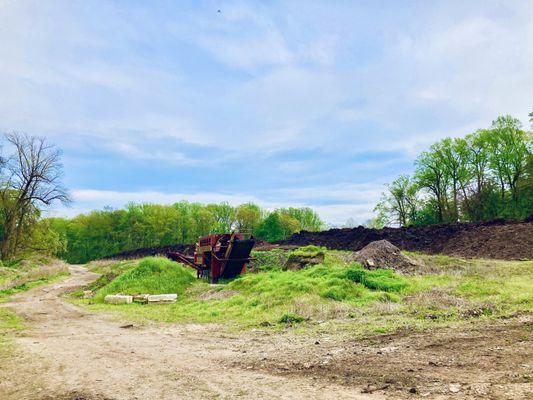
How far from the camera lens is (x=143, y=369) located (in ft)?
20.3

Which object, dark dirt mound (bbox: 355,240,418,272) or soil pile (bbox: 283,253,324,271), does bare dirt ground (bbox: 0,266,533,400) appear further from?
soil pile (bbox: 283,253,324,271)

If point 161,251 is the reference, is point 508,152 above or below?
above

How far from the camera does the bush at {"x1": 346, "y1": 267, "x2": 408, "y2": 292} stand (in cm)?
1205

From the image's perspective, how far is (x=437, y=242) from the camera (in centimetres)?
2430

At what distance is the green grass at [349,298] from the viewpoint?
880 cm

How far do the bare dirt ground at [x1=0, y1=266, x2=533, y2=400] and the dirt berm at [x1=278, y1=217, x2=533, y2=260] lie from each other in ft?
47.5

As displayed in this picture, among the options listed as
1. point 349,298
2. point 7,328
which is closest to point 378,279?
point 349,298

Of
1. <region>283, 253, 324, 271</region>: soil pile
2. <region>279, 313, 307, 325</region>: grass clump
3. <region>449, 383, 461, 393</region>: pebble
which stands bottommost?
<region>279, 313, 307, 325</region>: grass clump

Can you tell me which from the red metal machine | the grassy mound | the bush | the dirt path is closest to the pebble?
the dirt path

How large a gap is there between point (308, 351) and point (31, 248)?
4249cm

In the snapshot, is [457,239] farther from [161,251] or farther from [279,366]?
[161,251]

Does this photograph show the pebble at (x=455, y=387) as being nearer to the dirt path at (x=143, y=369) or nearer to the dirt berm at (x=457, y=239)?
the dirt path at (x=143, y=369)

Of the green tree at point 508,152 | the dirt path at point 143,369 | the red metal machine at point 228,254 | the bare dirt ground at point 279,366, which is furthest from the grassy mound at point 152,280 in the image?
the green tree at point 508,152

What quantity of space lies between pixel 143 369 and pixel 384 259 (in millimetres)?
11806
